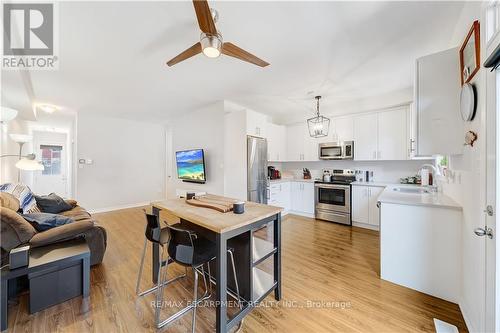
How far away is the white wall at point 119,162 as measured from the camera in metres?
4.97

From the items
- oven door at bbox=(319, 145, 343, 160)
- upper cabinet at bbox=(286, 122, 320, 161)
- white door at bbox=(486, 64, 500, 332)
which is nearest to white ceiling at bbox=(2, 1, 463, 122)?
upper cabinet at bbox=(286, 122, 320, 161)

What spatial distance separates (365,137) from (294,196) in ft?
6.75

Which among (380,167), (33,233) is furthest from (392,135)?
(33,233)

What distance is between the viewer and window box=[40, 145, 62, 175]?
650 cm

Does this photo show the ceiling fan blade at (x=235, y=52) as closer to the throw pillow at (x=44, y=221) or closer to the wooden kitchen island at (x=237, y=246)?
the wooden kitchen island at (x=237, y=246)

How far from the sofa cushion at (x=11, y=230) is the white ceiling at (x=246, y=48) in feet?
6.12

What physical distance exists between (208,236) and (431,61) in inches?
108

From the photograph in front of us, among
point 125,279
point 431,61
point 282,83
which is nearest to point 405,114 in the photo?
point 431,61

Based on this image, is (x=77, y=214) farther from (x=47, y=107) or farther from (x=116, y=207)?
(x=47, y=107)

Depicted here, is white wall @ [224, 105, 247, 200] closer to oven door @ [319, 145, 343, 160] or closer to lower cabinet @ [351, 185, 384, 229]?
oven door @ [319, 145, 343, 160]

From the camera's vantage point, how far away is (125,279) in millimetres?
2168

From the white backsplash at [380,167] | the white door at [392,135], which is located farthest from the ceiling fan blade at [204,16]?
the white backsplash at [380,167]

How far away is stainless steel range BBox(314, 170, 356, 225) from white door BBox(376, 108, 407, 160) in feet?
2.72

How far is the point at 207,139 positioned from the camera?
460 cm
